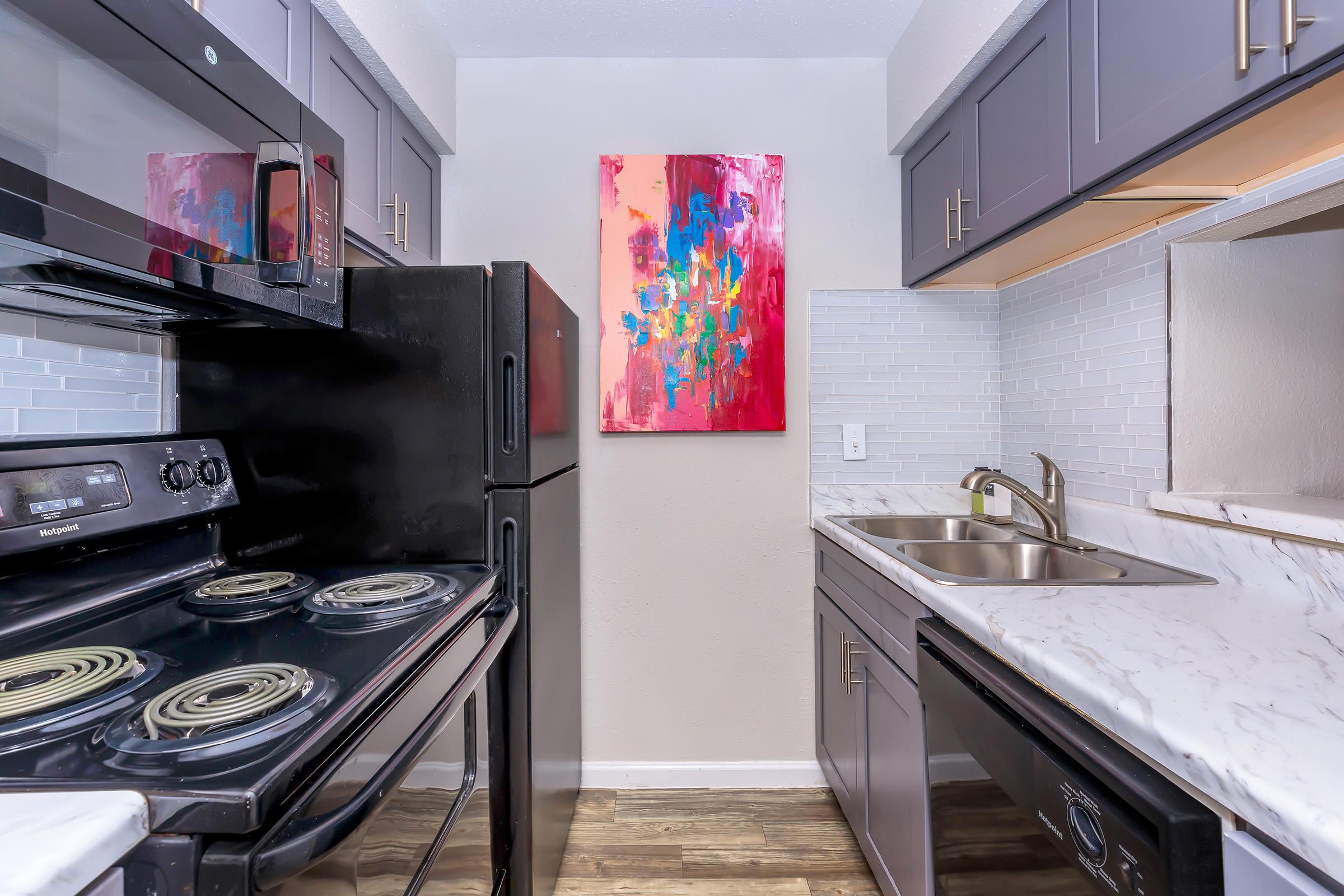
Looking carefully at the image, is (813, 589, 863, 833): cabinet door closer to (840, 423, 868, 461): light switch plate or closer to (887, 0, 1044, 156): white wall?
(840, 423, 868, 461): light switch plate

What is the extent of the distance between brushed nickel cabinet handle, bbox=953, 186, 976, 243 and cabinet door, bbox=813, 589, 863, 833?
113 centimetres

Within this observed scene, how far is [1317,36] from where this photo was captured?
796 mm

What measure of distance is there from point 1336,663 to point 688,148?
2061 millimetres

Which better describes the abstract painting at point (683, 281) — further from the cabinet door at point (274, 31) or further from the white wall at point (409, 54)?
the cabinet door at point (274, 31)

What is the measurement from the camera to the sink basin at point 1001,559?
60.3 inches

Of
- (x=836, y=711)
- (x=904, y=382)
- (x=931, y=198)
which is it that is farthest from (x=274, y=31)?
(x=836, y=711)

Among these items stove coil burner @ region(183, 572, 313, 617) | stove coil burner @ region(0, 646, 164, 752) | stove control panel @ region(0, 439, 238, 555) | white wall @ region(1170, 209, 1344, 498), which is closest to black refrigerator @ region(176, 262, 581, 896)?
stove control panel @ region(0, 439, 238, 555)

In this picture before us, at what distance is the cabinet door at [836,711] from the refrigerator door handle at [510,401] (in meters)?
1.05

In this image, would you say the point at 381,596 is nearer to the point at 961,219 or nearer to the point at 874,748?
the point at 874,748

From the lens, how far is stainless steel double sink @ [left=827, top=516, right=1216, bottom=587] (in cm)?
123

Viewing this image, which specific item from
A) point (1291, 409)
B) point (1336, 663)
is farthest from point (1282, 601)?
point (1291, 409)

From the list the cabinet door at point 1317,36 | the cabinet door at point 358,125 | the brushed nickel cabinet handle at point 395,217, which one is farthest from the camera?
the brushed nickel cabinet handle at point 395,217

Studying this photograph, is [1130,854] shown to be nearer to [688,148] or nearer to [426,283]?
[426,283]

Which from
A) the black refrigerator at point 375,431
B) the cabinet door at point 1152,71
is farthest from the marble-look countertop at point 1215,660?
the black refrigerator at point 375,431
